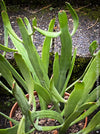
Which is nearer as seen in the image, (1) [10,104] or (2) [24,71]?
(2) [24,71]

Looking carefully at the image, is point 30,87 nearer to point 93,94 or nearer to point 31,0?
point 93,94

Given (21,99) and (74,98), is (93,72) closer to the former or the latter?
(74,98)

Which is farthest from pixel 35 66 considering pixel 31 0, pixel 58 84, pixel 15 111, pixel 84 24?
pixel 31 0

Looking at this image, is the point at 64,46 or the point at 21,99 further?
the point at 64,46

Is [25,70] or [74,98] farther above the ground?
[25,70]

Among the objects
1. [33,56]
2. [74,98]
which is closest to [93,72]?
[74,98]

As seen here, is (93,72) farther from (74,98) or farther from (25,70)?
(25,70)

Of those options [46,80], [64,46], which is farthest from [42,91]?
[64,46]

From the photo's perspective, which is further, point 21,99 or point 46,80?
point 46,80

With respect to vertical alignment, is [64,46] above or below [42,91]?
above

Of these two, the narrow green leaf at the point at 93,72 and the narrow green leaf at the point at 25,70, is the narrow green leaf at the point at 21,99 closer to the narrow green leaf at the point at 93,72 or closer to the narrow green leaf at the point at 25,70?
the narrow green leaf at the point at 25,70
